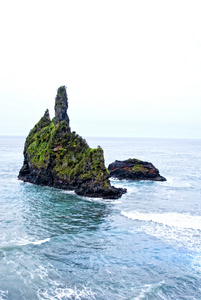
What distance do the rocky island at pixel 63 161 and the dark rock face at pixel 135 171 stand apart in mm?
19419

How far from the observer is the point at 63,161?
70.4 m

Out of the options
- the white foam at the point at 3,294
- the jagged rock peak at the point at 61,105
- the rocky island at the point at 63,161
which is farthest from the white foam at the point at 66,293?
the jagged rock peak at the point at 61,105

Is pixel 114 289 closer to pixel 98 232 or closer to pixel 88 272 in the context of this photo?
pixel 88 272

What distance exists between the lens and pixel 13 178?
80500 mm

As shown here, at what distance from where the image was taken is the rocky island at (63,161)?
60450mm

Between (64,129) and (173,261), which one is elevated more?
(64,129)

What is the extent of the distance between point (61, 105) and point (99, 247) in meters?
57.1

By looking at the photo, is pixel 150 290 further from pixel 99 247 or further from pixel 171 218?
pixel 171 218

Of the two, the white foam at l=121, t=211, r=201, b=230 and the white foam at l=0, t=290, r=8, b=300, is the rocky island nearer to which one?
the white foam at l=121, t=211, r=201, b=230

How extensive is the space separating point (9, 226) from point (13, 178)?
4075cm

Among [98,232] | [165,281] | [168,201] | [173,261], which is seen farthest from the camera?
[168,201]

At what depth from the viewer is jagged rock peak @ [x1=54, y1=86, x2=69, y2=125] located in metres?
83.6

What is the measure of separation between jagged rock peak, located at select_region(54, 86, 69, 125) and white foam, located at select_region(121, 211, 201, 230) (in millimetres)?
42956

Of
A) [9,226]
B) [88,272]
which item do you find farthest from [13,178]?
[88,272]
